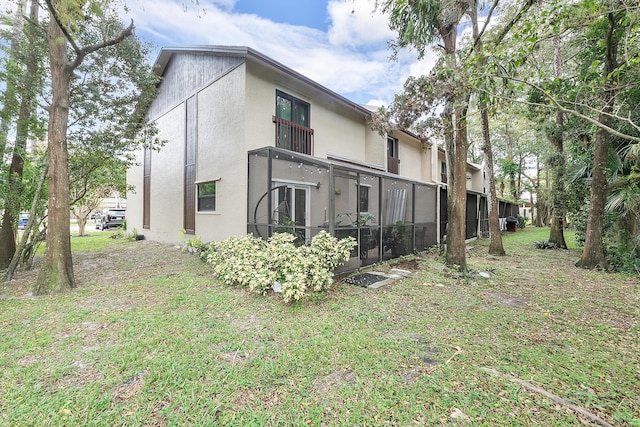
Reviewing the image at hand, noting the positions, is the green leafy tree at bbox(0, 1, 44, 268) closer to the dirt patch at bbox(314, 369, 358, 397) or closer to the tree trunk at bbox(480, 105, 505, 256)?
the dirt patch at bbox(314, 369, 358, 397)

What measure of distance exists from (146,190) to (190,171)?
15.0 ft

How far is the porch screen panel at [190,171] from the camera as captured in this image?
9281mm

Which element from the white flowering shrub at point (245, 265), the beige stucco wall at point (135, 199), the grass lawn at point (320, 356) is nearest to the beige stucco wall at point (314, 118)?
the white flowering shrub at point (245, 265)

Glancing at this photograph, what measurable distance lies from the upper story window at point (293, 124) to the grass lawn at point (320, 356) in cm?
493

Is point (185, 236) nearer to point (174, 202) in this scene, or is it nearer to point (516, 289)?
point (174, 202)

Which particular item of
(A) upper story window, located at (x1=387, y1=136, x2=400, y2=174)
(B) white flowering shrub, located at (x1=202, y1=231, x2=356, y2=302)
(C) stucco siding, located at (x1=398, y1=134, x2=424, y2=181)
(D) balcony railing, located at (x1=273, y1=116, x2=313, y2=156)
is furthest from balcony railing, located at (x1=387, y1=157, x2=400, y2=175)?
(B) white flowering shrub, located at (x1=202, y1=231, x2=356, y2=302)

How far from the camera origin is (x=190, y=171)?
373 inches

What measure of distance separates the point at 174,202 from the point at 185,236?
5.46 ft

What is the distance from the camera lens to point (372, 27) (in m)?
8.09

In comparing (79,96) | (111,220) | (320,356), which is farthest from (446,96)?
(111,220)

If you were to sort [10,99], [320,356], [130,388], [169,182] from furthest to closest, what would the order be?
[169,182] < [10,99] < [320,356] < [130,388]

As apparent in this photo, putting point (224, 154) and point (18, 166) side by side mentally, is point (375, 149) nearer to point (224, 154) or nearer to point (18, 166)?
point (224, 154)

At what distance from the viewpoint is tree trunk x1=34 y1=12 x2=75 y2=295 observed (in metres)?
4.76

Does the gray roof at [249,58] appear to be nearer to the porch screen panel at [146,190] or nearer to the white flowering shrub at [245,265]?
the porch screen panel at [146,190]
